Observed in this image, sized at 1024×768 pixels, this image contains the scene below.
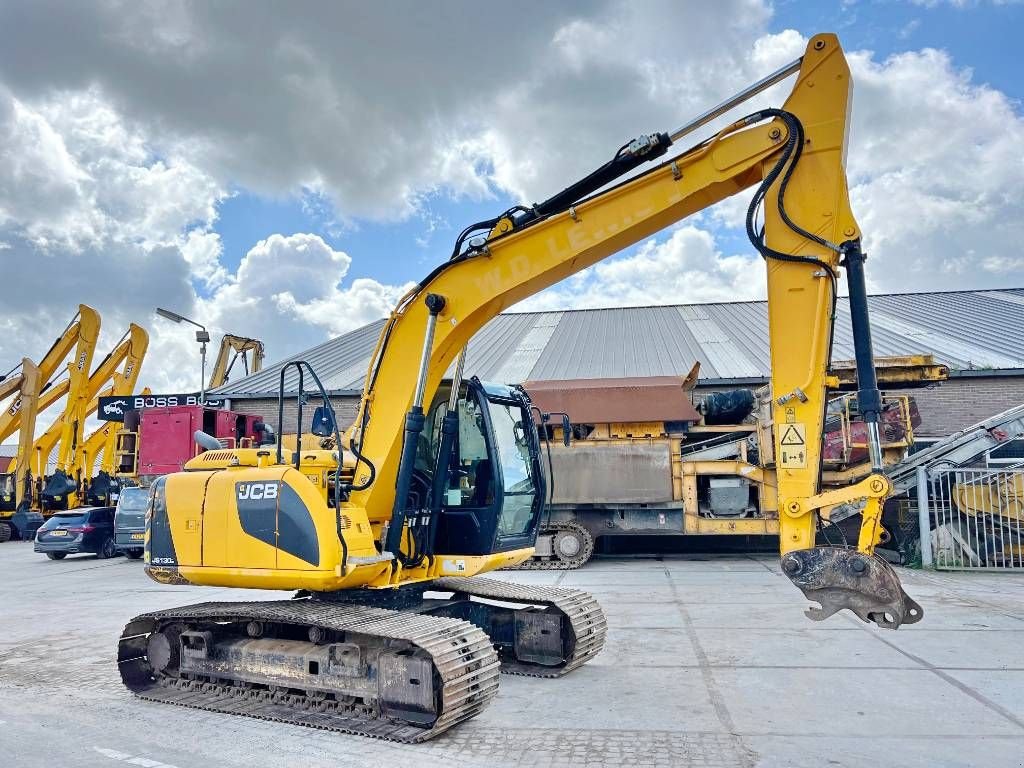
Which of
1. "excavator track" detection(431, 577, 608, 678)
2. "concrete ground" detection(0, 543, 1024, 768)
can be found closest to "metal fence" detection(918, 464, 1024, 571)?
"concrete ground" detection(0, 543, 1024, 768)

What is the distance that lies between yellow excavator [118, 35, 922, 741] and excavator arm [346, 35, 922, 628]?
14 millimetres

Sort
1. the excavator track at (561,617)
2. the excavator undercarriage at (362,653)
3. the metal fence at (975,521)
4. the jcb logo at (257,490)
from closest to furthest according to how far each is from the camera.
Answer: the excavator undercarriage at (362,653) < the jcb logo at (257,490) < the excavator track at (561,617) < the metal fence at (975,521)

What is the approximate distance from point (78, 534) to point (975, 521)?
733 inches

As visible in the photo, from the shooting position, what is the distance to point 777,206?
5789 millimetres

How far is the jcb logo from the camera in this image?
6344mm

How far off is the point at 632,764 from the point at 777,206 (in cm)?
377

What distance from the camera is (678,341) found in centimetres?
2491

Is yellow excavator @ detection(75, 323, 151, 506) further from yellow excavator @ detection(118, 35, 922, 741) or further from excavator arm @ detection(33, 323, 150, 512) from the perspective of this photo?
yellow excavator @ detection(118, 35, 922, 741)

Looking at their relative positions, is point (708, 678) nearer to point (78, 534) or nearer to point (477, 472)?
point (477, 472)

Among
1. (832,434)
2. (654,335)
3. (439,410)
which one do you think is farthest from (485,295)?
(654,335)

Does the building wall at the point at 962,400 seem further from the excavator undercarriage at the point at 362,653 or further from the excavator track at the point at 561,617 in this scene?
the excavator undercarriage at the point at 362,653

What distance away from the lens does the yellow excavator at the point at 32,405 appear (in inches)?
1019

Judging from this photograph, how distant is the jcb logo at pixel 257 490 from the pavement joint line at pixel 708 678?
143 inches

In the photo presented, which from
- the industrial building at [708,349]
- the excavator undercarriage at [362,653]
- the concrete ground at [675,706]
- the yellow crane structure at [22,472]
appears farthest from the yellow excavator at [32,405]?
the excavator undercarriage at [362,653]
